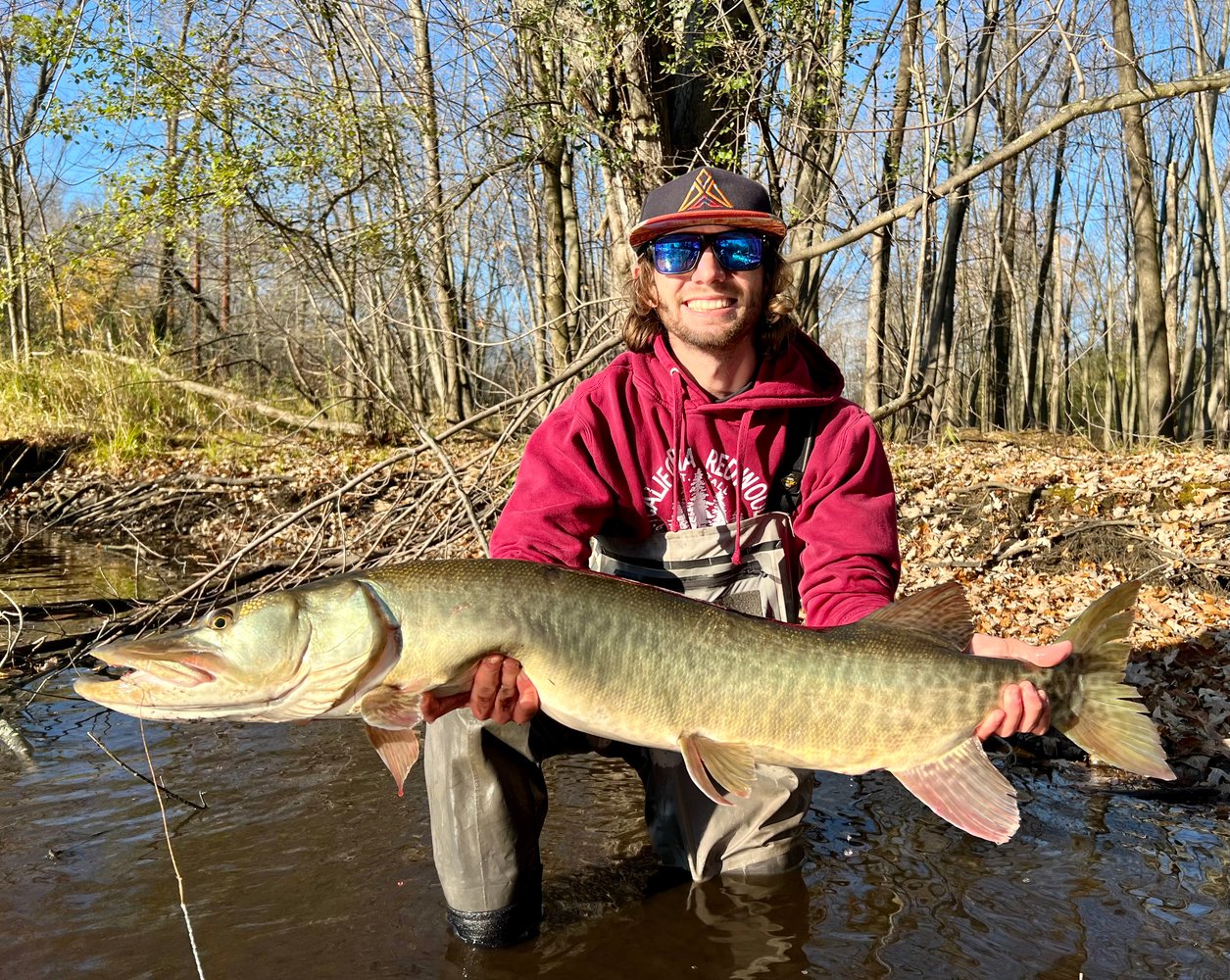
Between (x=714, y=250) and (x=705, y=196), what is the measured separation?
198mm

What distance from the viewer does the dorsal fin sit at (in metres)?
2.73

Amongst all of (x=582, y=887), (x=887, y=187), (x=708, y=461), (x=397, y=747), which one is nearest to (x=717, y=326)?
(x=708, y=461)

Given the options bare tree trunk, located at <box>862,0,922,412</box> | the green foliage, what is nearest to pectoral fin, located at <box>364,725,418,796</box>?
bare tree trunk, located at <box>862,0,922,412</box>

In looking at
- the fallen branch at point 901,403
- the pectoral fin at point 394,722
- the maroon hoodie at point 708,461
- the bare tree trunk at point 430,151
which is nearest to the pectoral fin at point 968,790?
the maroon hoodie at point 708,461

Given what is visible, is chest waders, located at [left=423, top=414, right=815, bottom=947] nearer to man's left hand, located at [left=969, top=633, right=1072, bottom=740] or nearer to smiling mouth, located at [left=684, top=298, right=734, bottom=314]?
smiling mouth, located at [left=684, top=298, right=734, bottom=314]

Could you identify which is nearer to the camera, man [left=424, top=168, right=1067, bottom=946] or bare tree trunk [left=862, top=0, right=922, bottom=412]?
man [left=424, top=168, right=1067, bottom=946]

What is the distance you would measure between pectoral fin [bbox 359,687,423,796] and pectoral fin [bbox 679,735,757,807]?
72cm

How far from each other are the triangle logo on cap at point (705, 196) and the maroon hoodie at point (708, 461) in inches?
21.2

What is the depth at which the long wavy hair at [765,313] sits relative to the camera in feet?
11.9

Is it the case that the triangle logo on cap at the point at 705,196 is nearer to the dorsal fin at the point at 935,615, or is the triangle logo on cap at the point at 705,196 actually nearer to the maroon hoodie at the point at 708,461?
the maroon hoodie at the point at 708,461

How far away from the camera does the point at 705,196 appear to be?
3457mm

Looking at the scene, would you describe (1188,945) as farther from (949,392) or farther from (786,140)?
(949,392)

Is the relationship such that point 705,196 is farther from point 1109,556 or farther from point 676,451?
point 1109,556

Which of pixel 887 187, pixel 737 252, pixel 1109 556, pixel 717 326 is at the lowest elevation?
pixel 1109 556
